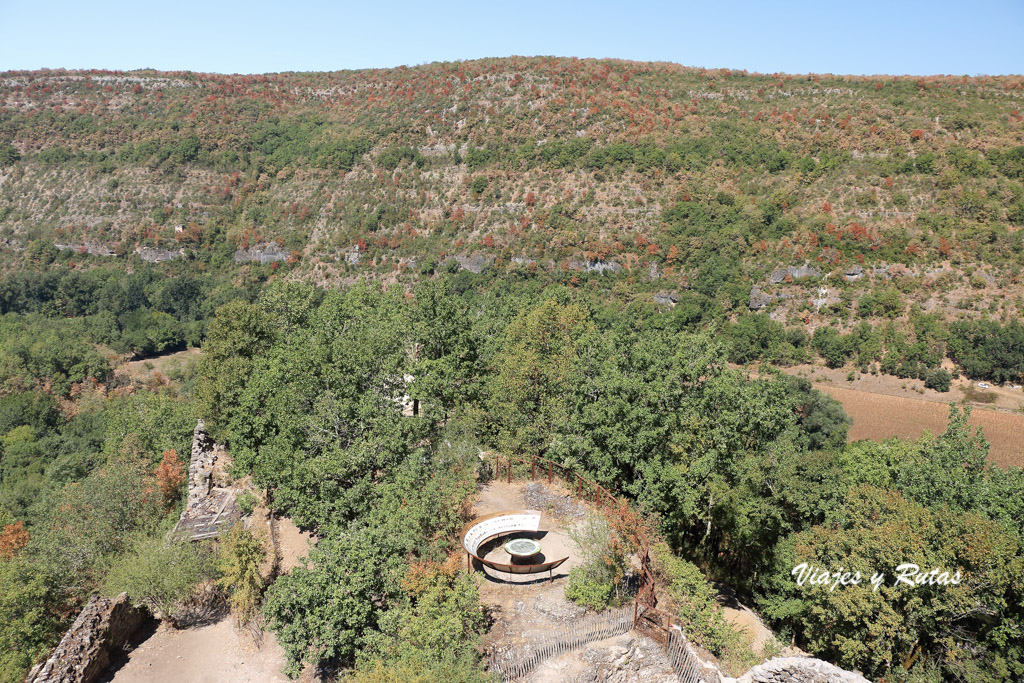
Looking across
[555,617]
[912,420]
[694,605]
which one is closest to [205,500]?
[555,617]

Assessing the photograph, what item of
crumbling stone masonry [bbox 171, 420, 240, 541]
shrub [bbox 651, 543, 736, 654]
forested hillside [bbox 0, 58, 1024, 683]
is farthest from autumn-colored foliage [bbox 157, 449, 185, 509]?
shrub [bbox 651, 543, 736, 654]

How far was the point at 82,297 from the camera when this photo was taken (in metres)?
92.1

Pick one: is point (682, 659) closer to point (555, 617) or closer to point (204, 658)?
point (555, 617)

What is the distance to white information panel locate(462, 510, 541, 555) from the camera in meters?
18.1

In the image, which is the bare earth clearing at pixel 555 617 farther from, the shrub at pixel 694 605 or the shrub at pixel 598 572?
the shrub at pixel 694 605

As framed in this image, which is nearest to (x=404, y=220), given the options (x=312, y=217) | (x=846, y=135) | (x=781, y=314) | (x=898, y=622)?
(x=312, y=217)

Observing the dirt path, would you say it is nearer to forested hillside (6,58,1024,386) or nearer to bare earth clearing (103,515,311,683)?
bare earth clearing (103,515,311,683)

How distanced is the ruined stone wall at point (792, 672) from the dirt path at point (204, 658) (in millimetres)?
12770

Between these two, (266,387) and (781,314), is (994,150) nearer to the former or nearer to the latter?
(781,314)

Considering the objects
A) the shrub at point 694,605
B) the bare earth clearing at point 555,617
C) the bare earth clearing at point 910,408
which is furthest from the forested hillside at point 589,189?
the shrub at point 694,605

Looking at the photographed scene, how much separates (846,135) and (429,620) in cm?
8596

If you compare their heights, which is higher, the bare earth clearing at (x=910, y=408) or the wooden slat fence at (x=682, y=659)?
the wooden slat fence at (x=682, y=659)

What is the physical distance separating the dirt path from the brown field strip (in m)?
45.0

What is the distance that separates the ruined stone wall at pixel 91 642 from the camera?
16.2m
